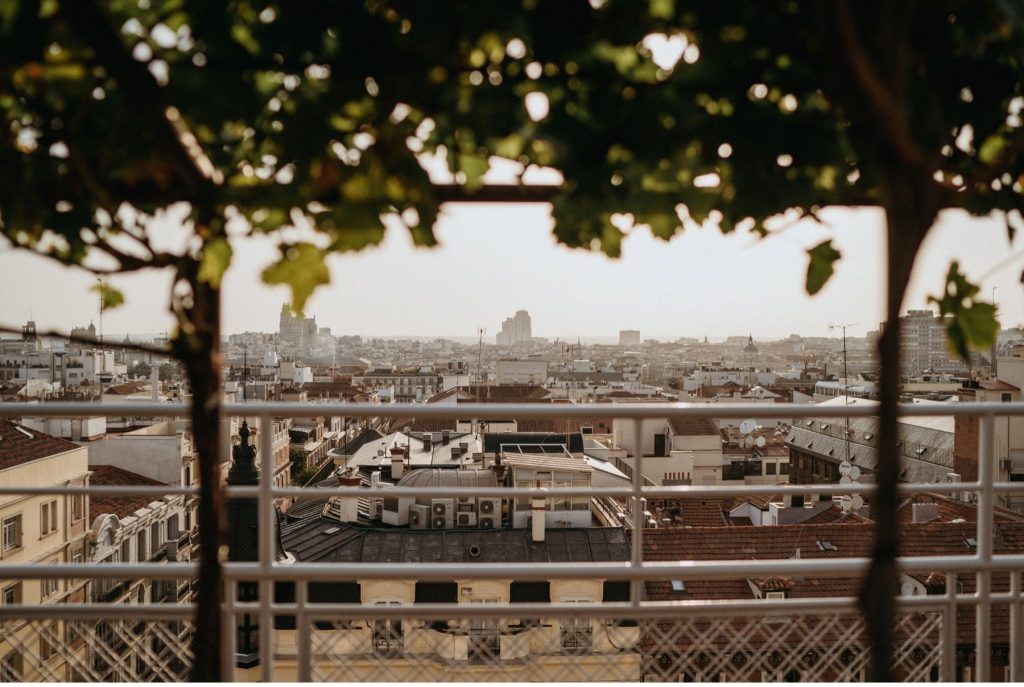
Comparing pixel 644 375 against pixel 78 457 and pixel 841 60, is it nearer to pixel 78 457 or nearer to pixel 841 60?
pixel 78 457

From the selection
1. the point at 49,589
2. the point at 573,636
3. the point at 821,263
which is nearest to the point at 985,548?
the point at 573,636

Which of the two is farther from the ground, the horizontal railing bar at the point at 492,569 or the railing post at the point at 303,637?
the horizontal railing bar at the point at 492,569

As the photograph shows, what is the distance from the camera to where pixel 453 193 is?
985 millimetres

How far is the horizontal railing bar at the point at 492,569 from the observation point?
1746 mm

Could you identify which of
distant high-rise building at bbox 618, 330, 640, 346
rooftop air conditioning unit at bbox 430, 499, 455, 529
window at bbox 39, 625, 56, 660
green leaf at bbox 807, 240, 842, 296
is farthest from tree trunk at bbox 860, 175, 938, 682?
distant high-rise building at bbox 618, 330, 640, 346

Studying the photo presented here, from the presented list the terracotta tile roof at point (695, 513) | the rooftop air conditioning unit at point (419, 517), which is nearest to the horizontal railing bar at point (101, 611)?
the rooftop air conditioning unit at point (419, 517)

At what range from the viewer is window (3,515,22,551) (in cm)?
1154

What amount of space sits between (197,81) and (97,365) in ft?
128

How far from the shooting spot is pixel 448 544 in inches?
523

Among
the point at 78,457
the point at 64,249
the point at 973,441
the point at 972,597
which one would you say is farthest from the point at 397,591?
the point at 973,441

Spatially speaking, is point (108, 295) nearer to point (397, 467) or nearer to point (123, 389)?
point (397, 467)

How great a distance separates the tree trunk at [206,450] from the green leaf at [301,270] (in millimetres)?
104

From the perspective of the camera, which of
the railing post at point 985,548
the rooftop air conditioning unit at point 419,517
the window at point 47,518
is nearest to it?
the railing post at point 985,548

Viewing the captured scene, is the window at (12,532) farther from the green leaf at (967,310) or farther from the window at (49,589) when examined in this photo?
the green leaf at (967,310)
